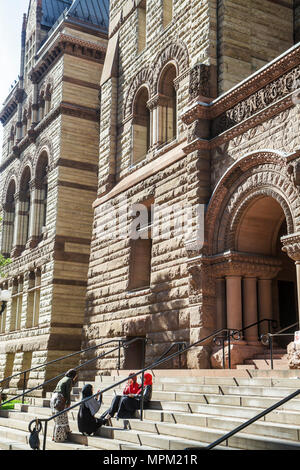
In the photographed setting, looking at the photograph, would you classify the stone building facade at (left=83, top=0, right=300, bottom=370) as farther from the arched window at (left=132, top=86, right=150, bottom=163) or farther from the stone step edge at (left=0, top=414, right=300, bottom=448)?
the stone step edge at (left=0, top=414, right=300, bottom=448)

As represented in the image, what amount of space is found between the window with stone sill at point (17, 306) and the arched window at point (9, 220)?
136 inches

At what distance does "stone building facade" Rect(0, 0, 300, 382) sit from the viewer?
14.1 metres

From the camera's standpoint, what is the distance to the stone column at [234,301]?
1405 cm

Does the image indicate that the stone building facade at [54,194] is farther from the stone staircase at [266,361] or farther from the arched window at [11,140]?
the stone staircase at [266,361]

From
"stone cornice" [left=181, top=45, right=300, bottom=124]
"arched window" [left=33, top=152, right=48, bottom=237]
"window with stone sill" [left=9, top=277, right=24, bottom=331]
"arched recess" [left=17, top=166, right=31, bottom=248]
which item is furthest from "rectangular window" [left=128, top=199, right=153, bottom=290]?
"arched recess" [left=17, top=166, right=31, bottom=248]

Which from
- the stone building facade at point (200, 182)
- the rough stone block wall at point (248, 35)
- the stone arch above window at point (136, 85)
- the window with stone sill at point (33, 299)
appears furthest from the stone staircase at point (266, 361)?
the window with stone sill at point (33, 299)

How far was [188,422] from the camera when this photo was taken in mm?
9539

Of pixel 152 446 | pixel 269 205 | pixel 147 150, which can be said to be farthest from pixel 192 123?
pixel 152 446

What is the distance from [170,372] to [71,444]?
4326 millimetres

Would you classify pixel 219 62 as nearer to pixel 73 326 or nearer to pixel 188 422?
pixel 188 422

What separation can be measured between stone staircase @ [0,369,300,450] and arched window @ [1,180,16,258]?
2147 centimetres

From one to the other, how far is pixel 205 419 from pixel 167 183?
30.2ft

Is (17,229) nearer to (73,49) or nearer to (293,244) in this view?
(73,49)

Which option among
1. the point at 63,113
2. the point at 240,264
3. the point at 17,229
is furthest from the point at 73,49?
the point at 240,264
